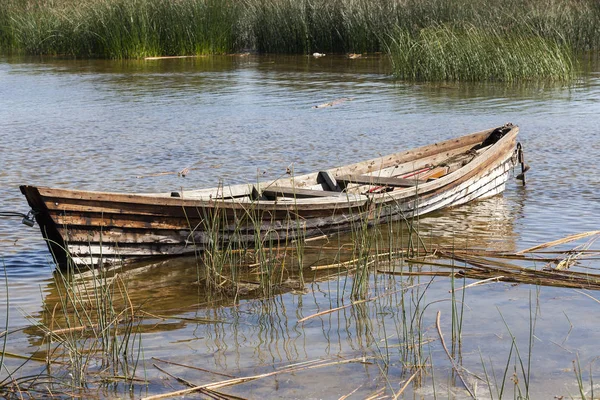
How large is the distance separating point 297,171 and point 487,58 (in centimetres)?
802

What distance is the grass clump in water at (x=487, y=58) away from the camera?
1714 cm

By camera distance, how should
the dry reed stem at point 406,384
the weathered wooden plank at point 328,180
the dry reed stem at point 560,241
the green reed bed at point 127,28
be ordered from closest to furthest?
the dry reed stem at point 406,384, the dry reed stem at point 560,241, the weathered wooden plank at point 328,180, the green reed bed at point 127,28

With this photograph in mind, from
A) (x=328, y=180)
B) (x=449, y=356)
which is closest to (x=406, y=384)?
(x=449, y=356)

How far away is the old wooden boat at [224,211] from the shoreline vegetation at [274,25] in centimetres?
1009

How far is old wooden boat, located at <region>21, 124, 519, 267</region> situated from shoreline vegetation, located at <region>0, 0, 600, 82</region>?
1009cm

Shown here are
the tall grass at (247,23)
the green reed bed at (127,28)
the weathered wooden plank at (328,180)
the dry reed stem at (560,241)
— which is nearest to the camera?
the dry reed stem at (560,241)

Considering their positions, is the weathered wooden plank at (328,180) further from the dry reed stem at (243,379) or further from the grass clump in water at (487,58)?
the grass clump in water at (487,58)

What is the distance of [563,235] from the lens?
758 cm

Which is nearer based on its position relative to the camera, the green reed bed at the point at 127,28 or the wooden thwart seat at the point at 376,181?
the wooden thwart seat at the point at 376,181

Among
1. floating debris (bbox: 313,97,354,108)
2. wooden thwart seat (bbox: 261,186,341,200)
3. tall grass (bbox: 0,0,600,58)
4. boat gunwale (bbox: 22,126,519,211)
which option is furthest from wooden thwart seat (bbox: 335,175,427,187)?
tall grass (bbox: 0,0,600,58)

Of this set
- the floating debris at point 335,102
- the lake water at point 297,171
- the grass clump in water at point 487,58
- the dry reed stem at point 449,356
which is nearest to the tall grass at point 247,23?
the lake water at point 297,171

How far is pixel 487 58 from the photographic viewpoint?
17.2 meters

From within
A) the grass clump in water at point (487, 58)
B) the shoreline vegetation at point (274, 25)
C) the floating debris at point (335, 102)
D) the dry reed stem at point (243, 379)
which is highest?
the shoreline vegetation at point (274, 25)

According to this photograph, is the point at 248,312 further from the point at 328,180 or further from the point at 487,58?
the point at 487,58
